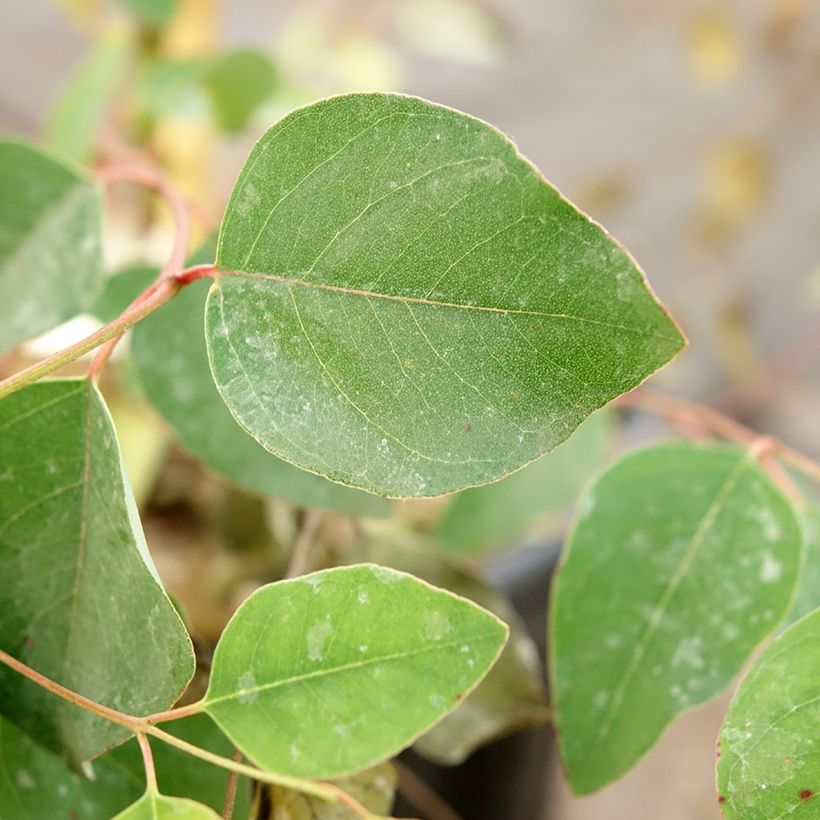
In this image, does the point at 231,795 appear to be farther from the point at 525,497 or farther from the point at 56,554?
the point at 525,497

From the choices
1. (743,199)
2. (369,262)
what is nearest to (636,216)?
(743,199)

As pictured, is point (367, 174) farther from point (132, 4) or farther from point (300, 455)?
point (132, 4)

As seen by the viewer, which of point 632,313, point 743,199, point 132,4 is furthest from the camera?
point 743,199

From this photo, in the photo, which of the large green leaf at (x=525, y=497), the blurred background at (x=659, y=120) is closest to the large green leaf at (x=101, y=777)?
the large green leaf at (x=525, y=497)

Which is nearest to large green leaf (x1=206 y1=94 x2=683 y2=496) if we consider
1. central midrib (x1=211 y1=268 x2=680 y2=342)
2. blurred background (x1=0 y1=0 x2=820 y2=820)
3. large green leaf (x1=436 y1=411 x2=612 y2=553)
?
central midrib (x1=211 y1=268 x2=680 y2=342)

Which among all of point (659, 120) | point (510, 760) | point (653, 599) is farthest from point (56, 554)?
point (659, 120)

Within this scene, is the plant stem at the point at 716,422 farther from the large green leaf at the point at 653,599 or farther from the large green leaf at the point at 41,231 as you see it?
the large green leaf at the point at 41,231
